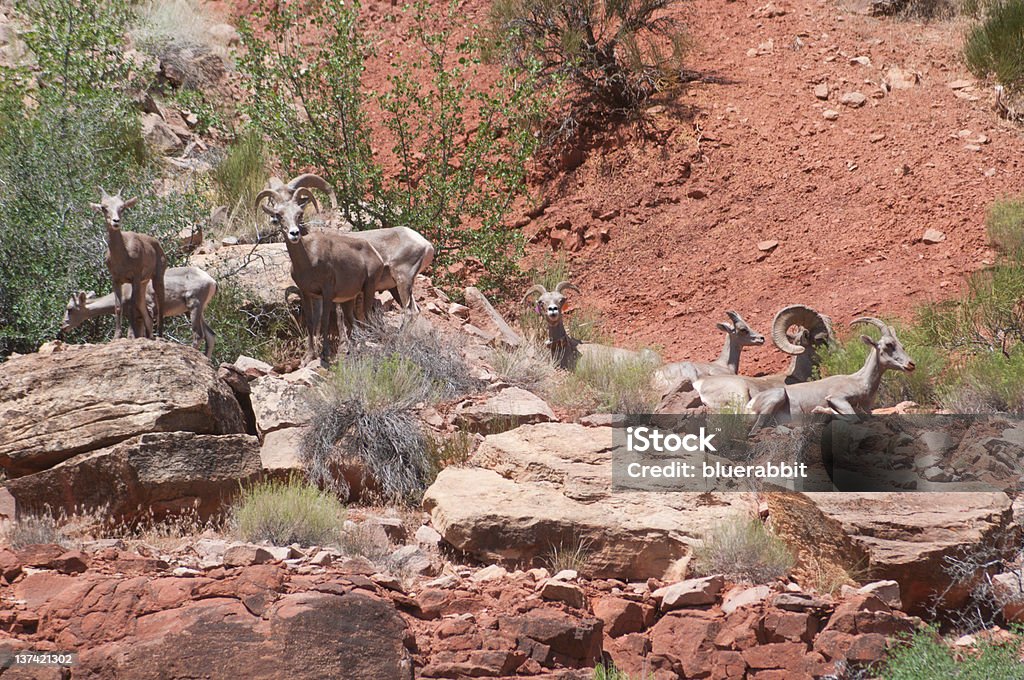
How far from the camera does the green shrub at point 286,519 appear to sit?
8242 millimetres

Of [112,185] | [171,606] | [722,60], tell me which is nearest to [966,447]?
[171,606]

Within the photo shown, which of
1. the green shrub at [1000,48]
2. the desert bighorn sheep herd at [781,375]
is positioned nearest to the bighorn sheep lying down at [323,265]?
the desert bighorn sheep herd at [781,375]

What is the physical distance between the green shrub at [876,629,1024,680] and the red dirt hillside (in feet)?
25.2

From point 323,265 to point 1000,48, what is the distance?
12.7 meters

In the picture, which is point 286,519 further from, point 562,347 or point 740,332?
point 740,332

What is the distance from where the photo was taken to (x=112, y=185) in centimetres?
1388

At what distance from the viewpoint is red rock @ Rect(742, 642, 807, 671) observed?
7.29m

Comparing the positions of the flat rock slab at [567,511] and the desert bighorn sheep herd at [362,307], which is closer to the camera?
the flat rock slab at [567,511]

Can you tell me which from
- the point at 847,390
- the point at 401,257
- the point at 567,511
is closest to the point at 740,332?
the point at 847,390

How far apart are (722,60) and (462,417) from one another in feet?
38.8

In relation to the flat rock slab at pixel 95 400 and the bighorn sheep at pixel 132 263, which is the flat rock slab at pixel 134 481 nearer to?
the flat rock slab at pixel 95 400

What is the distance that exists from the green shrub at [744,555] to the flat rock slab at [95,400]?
3.76 metres

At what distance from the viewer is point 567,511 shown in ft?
28.3

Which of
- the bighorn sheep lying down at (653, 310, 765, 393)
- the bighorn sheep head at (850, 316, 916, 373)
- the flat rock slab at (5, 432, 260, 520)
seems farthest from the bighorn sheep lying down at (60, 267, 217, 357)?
the bighorn sheep head at (850, 316, 916, 373)
